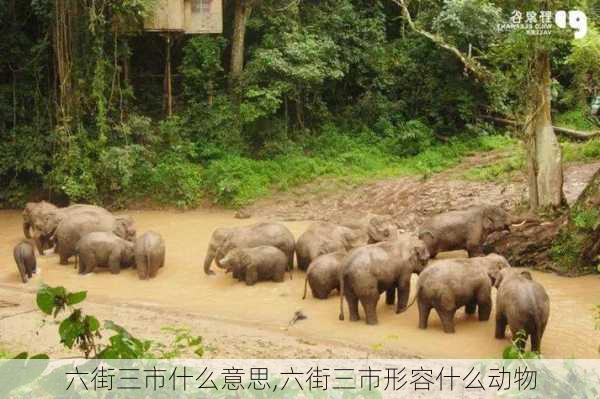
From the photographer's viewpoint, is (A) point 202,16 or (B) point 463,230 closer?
(B) point 463,230

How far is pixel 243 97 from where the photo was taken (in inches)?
749

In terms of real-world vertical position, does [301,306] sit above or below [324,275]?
below

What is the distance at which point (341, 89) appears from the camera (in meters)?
21.5

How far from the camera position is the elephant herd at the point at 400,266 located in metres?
7.63

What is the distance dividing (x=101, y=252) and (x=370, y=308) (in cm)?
450

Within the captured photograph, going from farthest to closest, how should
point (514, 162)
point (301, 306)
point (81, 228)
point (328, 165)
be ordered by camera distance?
point (328, 165) → point (514, 162) → point (81, 228) → point (301, 306)

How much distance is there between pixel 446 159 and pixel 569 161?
3.03 m

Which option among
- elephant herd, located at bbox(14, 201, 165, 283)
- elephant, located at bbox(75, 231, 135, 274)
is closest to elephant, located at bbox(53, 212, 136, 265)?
elephant herd, located at bbox(14, 201, 165, 283)

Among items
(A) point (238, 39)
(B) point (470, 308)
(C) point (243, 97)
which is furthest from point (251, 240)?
(A) point (238, 39)

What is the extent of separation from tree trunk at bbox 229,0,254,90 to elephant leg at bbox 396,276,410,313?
11237 millimetres

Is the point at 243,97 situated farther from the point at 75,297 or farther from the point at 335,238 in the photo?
the point at 75,297

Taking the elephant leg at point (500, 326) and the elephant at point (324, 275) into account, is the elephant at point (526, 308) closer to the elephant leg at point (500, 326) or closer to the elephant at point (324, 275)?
the elephant leg at point (500, 326)

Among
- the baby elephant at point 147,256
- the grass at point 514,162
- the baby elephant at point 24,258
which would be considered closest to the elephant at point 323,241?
the baby elephant at point 147,256

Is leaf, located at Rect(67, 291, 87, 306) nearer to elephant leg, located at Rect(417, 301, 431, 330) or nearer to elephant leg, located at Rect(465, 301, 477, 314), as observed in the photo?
elephant leg, located at Rect(417, 301, 431, 330)
